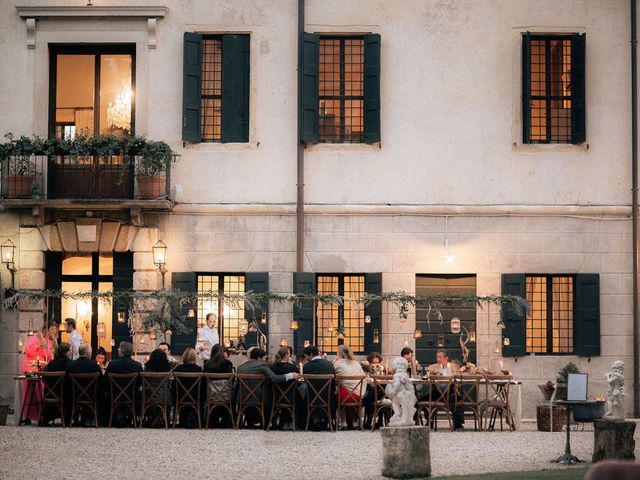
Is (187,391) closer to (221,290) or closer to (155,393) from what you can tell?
(155,393)

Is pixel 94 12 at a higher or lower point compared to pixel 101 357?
higher

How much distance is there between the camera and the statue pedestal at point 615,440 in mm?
16953

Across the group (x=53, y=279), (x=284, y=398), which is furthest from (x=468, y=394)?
(x=53, y=279)

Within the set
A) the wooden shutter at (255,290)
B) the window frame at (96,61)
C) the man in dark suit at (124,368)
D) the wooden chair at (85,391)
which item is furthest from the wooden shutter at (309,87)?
the wooden chair at (85,391)

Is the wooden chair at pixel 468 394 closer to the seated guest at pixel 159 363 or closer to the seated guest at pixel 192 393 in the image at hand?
the seated guest at pixel 192 393

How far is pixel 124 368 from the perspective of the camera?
21453mm

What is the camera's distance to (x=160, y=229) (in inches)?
1009

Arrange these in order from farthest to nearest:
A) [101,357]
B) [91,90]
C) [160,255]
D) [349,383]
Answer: [91,90], [160,255], [101,357], [349,383]

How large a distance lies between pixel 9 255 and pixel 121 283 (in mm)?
2043

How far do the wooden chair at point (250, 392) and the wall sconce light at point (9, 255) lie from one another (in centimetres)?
608

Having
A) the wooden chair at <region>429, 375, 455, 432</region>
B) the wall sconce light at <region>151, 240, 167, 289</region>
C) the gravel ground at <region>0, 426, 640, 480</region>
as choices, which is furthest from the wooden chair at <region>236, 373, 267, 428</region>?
the wall sconce light at <region>151, 240, 167, 289</region>

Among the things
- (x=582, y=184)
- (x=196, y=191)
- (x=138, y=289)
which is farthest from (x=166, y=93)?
(x=582, y=184)

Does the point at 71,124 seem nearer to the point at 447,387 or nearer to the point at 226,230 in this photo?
the point at 226,230

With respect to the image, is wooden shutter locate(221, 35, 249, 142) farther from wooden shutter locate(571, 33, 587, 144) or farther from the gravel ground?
the gravel ground
